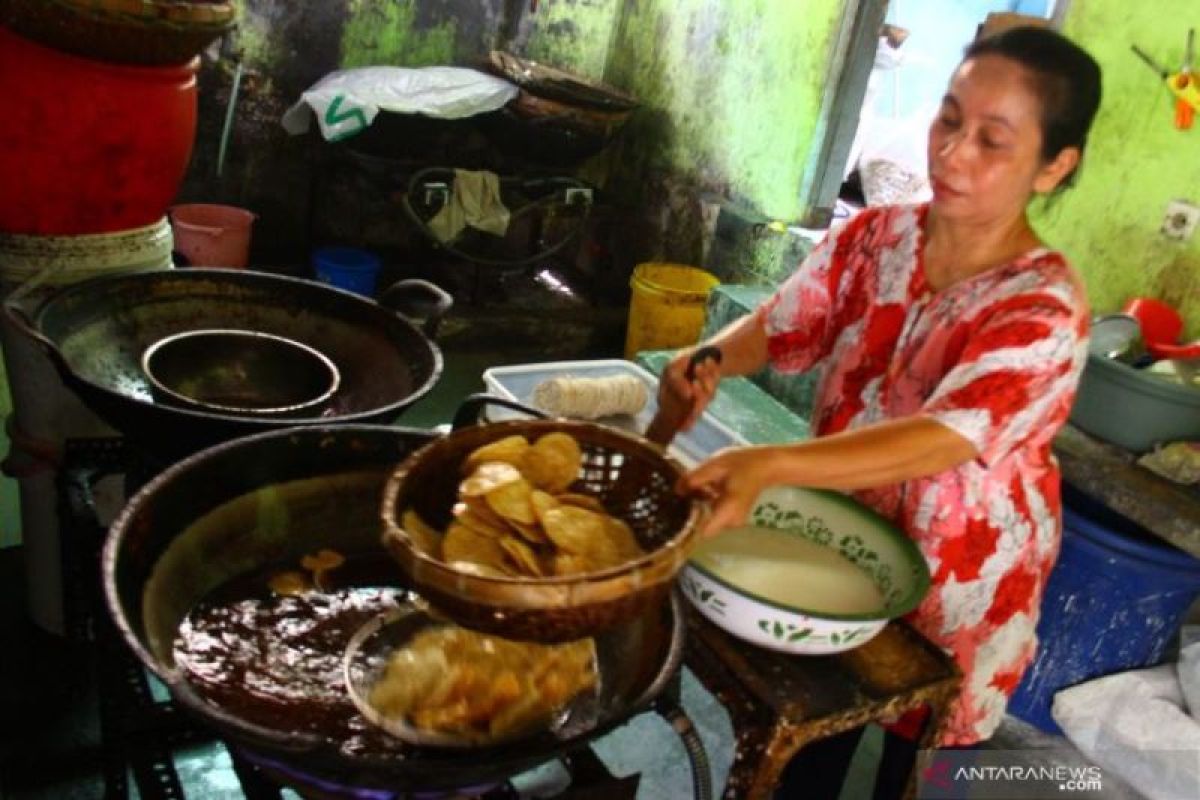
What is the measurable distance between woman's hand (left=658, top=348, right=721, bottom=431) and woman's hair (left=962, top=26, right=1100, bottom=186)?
73 cm

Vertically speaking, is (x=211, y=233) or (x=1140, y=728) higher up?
(x=211, y=233)

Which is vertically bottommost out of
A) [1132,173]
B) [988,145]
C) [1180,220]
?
[1180,220]

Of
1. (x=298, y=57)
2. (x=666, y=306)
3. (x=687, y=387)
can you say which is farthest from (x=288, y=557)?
(x=298, y=57)

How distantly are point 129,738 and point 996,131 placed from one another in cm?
197

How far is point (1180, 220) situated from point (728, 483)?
2.65 meters

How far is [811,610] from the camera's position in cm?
146

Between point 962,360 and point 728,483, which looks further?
point 962,360

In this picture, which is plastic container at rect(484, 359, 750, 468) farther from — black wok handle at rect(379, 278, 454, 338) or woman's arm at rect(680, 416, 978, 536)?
woman's arm at rect(680, 416, 978, 536)

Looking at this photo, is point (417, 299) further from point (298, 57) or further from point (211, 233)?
point (298, 57)

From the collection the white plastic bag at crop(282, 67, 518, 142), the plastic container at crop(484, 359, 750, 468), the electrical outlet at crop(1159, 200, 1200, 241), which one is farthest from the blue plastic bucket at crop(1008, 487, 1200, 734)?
the white plastic bag at crop(282, 67, 518, 142)

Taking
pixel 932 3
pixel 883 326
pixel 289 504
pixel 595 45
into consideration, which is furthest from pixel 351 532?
pixel 932 3

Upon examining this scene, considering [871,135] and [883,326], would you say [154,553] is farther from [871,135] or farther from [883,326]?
[871,135]

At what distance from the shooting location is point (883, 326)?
6.45 feet

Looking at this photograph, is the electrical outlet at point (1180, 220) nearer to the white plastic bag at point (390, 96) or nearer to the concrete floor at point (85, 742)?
the concrete floor at point (85, 742)
